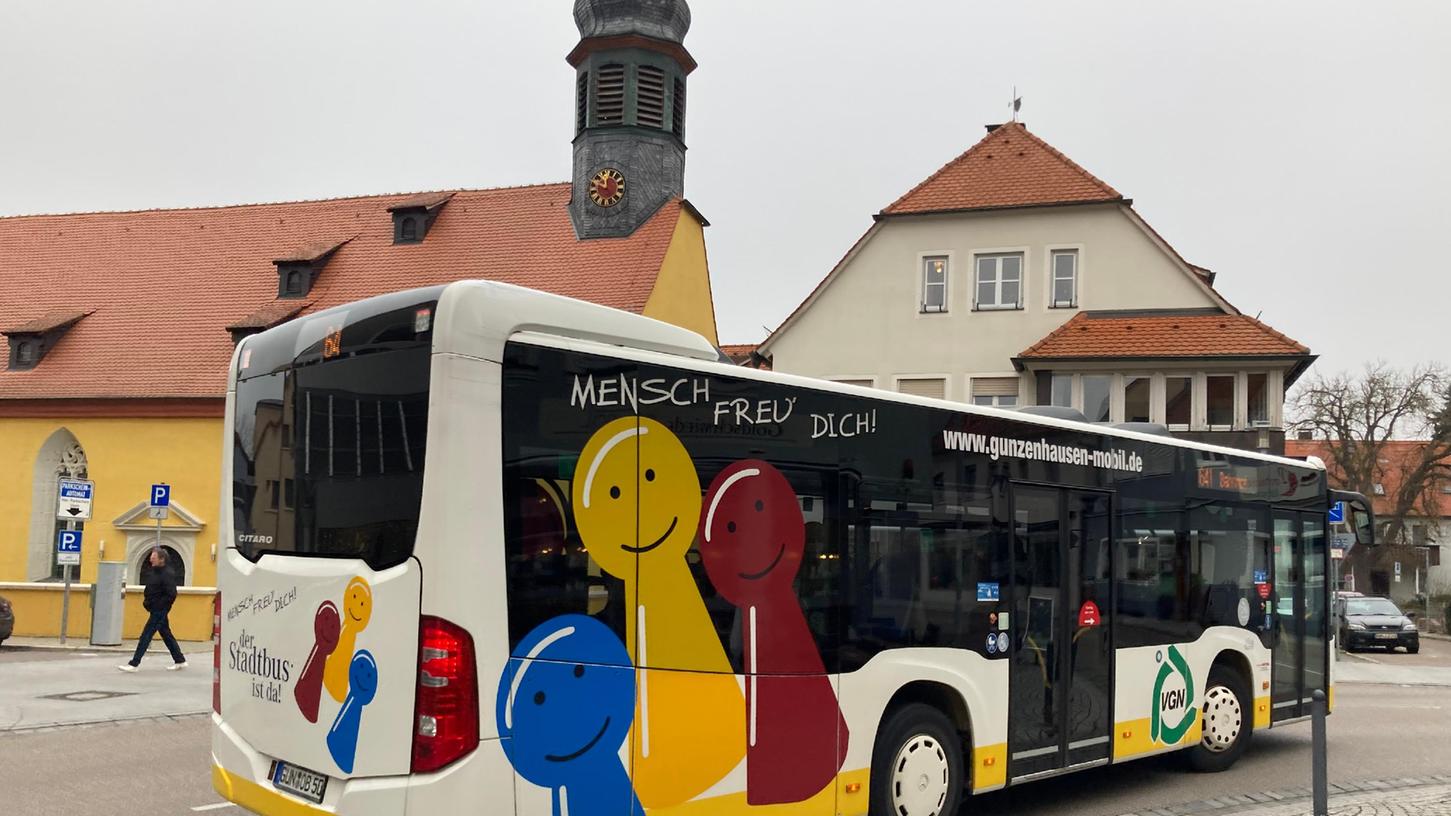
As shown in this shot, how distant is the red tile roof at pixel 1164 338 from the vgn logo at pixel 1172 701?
21609mm

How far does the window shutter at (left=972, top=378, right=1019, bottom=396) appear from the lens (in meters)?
33.0

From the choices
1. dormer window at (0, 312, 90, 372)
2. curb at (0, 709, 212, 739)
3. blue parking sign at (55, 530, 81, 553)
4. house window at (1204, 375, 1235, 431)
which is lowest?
curb at (0, 709, 212, 739)

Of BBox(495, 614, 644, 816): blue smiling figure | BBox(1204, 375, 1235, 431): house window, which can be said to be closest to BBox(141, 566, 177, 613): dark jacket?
BBox(495, 614, 644, 816): blue smiling figure

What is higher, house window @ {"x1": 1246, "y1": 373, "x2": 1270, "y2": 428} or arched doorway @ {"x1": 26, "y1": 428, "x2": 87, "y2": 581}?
house window @ {"x1": 1246, "y1": 373, "x2": 1270, "y2": 428}

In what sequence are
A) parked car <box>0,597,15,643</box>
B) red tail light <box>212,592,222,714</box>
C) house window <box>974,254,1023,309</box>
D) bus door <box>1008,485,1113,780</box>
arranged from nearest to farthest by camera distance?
red tail light <box>212,592,222,714</box> < bus door <box>1008,485,1113,780</box> < parked car <box>0,597,15,643</box> < house window <box>974,254,1023,309</box>

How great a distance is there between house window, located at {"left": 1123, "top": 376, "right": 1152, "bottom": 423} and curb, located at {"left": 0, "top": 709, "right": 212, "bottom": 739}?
2408cm

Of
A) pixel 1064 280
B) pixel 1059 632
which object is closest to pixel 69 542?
pixel 1059 632

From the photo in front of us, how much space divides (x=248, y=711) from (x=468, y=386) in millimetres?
2223

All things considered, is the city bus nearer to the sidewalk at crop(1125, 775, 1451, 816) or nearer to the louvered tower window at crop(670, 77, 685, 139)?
the sidewalk at crop(1125, 775, 1451, 816)

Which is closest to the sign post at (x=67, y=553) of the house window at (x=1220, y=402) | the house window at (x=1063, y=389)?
the house window at (x=1063, y=389)

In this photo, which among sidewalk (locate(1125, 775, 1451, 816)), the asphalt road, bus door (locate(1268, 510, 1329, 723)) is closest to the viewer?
the asphalt road

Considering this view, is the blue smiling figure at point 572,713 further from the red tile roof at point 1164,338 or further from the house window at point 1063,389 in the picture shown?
the house window at point 1063,389

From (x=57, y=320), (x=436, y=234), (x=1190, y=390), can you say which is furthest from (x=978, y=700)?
(x=57, y=320)

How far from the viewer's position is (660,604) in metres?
6.12
